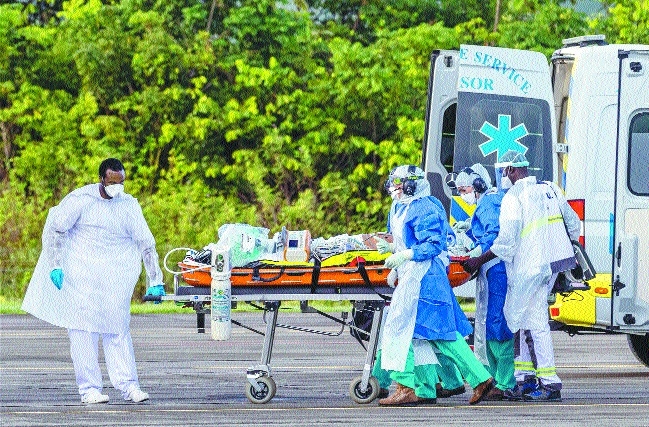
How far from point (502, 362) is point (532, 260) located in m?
0.83

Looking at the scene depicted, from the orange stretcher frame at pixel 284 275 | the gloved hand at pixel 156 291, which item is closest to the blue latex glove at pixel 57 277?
the gloved hand at pixel 156 291

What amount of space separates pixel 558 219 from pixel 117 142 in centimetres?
2494

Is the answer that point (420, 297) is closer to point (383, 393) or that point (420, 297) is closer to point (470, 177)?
point (383, 393)

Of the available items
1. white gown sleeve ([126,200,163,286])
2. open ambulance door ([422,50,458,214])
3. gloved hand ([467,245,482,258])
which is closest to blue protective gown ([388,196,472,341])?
gloved hand ([467,245,482,258])

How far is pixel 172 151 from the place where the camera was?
125 ft

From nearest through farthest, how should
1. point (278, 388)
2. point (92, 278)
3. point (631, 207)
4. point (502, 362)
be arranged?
point (92, 278) < point (502, 362) < point (278, 388) < point (631, 207)

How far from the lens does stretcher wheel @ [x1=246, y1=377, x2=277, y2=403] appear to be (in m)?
13.2

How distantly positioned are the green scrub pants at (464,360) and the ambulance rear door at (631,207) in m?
2.50

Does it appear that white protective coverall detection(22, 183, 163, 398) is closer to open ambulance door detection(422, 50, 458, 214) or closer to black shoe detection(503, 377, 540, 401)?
black shoe detection(503, 377, 540, 401)

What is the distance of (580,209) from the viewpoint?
15.2m

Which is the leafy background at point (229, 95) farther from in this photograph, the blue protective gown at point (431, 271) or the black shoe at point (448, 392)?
the blue protective gown at point (431, 271)

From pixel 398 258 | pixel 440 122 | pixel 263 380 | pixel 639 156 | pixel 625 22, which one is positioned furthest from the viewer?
pixel 625 22

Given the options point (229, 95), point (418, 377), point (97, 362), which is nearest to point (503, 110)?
point (418, 377)

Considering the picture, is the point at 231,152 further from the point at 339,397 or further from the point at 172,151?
the point at 339,397
